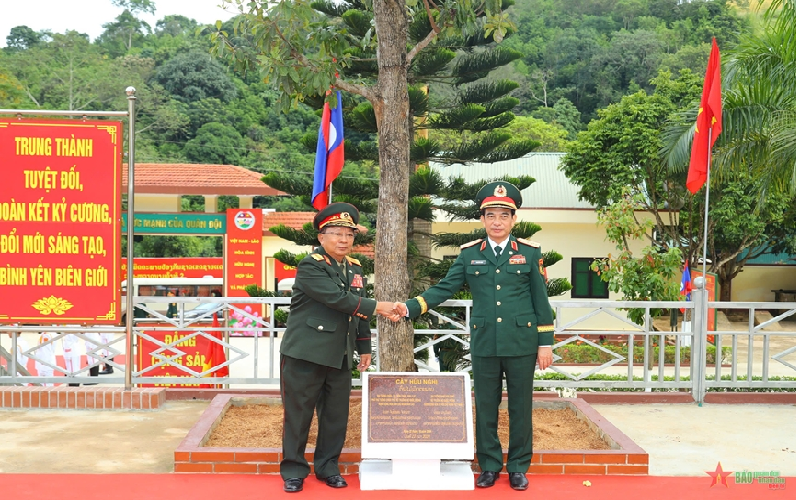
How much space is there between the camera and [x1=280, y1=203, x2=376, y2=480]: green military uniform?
3.91 m

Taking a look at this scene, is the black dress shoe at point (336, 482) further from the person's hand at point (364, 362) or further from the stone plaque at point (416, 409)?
the person's hand at point (364, 362)

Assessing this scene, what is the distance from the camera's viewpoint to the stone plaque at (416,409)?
3906 mm

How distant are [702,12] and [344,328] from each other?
4488cm

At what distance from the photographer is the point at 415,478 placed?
3863 millimetres

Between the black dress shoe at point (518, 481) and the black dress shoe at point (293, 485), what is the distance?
1036 millimetres

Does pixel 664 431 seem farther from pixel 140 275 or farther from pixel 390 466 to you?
pixel 140 275

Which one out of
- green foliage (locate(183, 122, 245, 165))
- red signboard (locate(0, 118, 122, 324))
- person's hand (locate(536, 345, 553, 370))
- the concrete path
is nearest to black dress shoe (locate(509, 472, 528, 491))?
person's hand (locate(536, 345, 553, 370))

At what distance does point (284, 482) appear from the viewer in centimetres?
386

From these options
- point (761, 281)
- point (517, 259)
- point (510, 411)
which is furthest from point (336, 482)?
point (761, 281)

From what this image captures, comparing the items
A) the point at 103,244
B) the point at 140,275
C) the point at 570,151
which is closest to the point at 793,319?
the point at 570,151

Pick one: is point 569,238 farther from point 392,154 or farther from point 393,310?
point 393,310

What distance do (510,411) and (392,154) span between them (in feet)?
5.76

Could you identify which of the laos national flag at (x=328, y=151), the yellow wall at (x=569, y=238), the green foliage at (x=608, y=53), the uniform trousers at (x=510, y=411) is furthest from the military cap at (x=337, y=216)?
the green foliage at (x=608, y=53)

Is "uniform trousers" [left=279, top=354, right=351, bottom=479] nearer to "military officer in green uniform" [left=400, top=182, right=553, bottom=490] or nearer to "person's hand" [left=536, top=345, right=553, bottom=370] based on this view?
"military officer in green uniform" [left=400, top=182, right=553, bottom=490]
